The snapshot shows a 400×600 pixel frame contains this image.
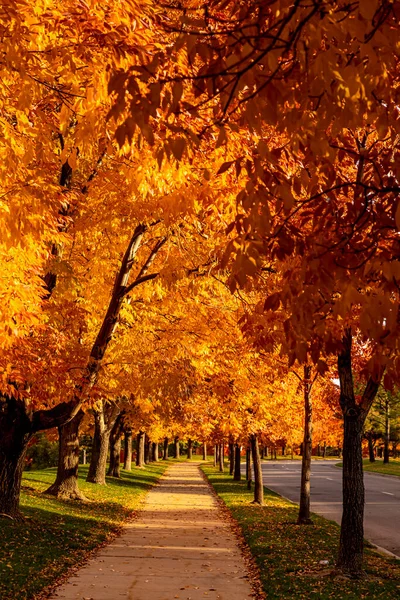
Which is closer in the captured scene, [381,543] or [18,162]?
[18,162]

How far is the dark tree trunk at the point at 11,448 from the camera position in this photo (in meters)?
13.9

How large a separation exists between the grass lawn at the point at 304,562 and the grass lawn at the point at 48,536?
10.8 ft

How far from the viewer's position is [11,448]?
46.9ft

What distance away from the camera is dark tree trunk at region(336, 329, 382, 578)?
10.3 metres

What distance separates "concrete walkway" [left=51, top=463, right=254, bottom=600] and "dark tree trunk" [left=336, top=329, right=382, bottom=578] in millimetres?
1700

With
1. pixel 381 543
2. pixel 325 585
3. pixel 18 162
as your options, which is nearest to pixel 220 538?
pixel 381 543

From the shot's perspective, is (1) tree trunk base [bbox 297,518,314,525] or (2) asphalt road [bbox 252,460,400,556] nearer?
(2) asphalt road [bbox 252,460,400,556]

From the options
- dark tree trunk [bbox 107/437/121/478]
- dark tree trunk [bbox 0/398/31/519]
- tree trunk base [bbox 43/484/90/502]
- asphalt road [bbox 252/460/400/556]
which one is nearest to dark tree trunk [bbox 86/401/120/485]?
tree trunk base [bbox 43/484/90/502]

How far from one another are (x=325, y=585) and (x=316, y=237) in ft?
22.7

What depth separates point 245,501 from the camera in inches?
955

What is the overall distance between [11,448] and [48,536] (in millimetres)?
2122

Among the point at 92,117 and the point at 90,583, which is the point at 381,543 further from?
the point at 92,117

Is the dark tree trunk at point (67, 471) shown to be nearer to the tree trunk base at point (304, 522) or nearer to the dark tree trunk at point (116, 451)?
the tree trunk base at point (304, 522)

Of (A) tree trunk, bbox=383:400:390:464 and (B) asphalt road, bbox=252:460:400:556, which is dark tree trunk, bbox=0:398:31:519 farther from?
(A) tree trunk, bbox=383:400:390:464
